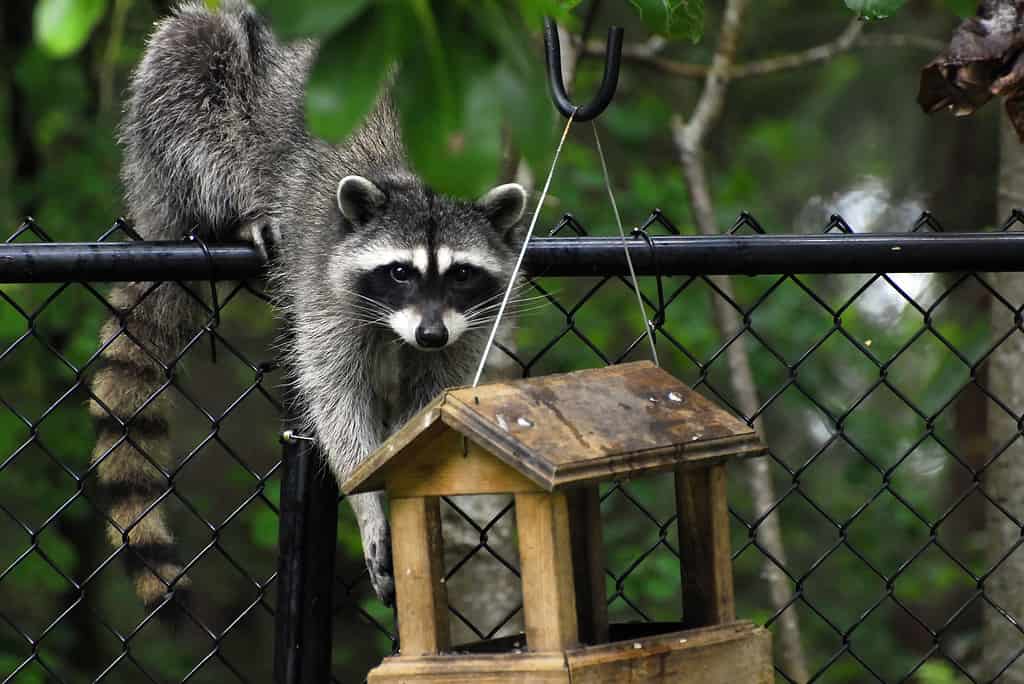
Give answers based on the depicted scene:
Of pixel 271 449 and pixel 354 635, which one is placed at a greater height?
pixel 271 449

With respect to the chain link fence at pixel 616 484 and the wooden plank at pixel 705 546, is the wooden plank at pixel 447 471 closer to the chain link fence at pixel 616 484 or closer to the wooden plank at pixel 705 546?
the wooden plank at pixel 705 546

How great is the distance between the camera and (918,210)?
331 inches

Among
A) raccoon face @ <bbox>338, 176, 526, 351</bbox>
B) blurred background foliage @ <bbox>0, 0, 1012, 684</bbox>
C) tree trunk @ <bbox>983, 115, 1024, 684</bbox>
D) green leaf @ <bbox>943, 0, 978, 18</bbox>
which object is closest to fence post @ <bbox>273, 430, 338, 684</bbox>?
raccoon face @ <bbox>338, 176, 526, 351</bbox>

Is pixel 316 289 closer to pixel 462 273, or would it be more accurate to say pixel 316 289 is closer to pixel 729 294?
pixel 462 273

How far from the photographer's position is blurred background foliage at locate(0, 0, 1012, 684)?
247 inches

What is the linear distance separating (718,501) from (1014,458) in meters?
2.07

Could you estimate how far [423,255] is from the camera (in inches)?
134

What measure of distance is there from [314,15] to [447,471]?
1.14 metres

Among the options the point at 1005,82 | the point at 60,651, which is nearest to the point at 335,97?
the point at 1005,82

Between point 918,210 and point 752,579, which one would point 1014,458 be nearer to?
point 918,210

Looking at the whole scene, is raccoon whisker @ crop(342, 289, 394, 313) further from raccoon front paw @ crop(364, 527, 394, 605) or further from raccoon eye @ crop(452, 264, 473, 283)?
raccoon front paw @ crop(364, 527, 394, 605)

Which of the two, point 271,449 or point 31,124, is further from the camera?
point 271,449

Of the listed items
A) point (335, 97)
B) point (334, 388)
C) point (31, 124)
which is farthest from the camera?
point (31, 124)

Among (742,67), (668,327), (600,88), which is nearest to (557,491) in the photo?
(600,88)
